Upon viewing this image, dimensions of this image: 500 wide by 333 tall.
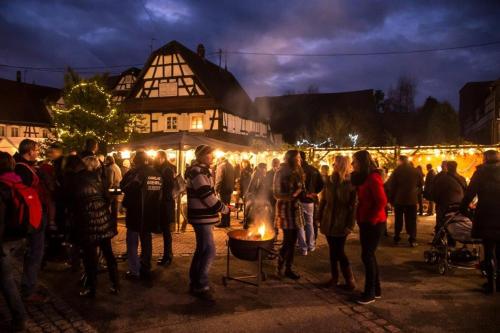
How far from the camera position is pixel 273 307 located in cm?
495

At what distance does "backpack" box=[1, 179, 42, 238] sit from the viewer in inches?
159

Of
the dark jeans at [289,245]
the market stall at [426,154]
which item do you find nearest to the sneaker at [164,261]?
the dark jeans at [289,245]

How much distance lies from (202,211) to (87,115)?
67.7 feet

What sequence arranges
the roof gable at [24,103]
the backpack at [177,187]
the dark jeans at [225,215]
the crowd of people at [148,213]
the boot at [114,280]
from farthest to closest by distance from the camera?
the roof gable at [24,103] → the dark jeans at [225,215] → the backpack at [177,187] → the boot at [114,280] → the crowd of people at [148,213]

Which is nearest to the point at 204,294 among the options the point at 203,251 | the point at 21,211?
the point at 203,251

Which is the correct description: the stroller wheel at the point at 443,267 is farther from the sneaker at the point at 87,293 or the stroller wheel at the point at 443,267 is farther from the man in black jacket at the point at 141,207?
the sneaker at the point at 87,293

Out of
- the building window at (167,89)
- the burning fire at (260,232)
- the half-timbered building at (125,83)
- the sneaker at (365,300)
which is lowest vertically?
the sneaker at (365,300)

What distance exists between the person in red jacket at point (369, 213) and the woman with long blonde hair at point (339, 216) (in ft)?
1.20

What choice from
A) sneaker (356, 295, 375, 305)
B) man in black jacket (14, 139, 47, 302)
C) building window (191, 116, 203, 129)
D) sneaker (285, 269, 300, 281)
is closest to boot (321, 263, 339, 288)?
sneaker (285, 269, 300, 281)

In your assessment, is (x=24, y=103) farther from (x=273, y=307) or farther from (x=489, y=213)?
(x=489, y=213)

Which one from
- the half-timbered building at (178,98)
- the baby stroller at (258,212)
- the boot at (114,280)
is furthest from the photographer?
the half-timbered building at (178,98)

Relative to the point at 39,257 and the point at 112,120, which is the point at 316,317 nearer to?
the point at 39,257

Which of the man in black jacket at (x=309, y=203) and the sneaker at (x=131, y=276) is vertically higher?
the man in black jacket at (x=309, y=203)

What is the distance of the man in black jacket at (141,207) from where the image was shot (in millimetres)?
5777
